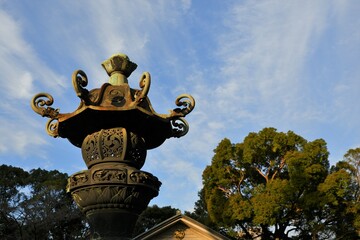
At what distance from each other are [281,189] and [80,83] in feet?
75.5

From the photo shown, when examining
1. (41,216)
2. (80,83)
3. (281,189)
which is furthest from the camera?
(41,216)

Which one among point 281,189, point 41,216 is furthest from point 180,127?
point 41,216

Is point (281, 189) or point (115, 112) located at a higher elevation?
point (281, 189)

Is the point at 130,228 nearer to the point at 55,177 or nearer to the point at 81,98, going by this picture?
the point at 81,98

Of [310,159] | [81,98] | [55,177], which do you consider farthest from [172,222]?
[55,177]

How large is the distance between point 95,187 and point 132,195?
402 millimetres

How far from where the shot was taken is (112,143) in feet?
15.6

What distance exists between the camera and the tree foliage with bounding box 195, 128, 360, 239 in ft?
85.5

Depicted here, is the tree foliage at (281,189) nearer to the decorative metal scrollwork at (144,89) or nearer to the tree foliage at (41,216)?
the tree foliage at (41,216)

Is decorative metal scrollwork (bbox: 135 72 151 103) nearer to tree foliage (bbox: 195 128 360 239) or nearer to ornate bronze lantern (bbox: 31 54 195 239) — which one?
ornate bronze lantern (bbox: 31 54 195 239)

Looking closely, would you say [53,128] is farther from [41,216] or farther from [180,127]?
[41,216]

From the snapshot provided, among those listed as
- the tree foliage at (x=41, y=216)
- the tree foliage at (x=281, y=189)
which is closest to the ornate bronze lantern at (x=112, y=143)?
the tree foliage at (x=281, y=189)

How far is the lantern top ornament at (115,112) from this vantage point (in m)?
4.68

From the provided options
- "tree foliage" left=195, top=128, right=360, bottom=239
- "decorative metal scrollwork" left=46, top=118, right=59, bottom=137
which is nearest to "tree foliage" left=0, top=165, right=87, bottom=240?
"tree foliage" left=195, top=128, right=360, bottom=239
